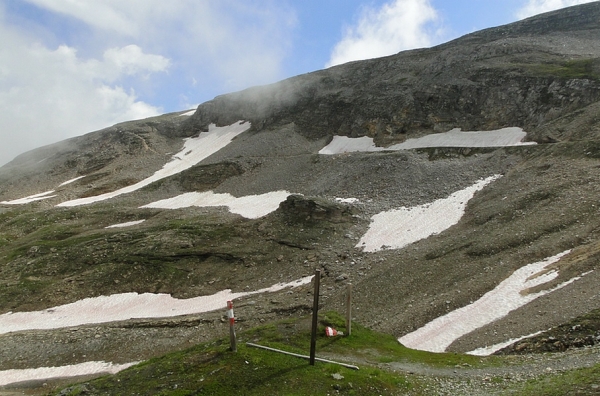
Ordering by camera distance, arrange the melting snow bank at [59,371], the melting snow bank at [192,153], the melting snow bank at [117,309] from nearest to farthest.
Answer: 1. the melting snow bank at [59,371]
2. the melting snow bank at [117,309]
3. the melting snow bank at [192,153]

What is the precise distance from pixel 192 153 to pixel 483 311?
238 feet

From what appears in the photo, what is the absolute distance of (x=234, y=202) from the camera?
58.1m

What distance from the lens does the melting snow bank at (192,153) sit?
238 feet

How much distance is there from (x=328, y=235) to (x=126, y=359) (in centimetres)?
2105

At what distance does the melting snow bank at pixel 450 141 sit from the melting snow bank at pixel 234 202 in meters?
19.4

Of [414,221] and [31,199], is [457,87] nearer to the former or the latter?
[414,221]

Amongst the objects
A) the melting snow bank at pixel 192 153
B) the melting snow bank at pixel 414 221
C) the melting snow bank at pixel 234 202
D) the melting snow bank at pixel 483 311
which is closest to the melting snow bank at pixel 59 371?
the melting snow bank at pixel 483 311

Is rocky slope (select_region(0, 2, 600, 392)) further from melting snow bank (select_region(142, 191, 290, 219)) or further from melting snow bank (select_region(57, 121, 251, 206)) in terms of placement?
melting snow bank (select_region(57, 121, 251, 206))

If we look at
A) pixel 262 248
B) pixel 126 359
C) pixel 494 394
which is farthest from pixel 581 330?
pixel 262 248

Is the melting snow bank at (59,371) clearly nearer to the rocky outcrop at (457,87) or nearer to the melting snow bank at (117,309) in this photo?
the melting snow bank at (117,309)

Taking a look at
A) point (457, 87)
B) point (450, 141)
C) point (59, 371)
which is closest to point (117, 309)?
point (59, 371)

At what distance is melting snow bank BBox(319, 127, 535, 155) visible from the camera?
56.6 meters

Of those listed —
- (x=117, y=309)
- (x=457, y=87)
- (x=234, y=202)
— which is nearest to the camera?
(x=117, y=309)

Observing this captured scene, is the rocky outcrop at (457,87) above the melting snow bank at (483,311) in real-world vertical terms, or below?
above
